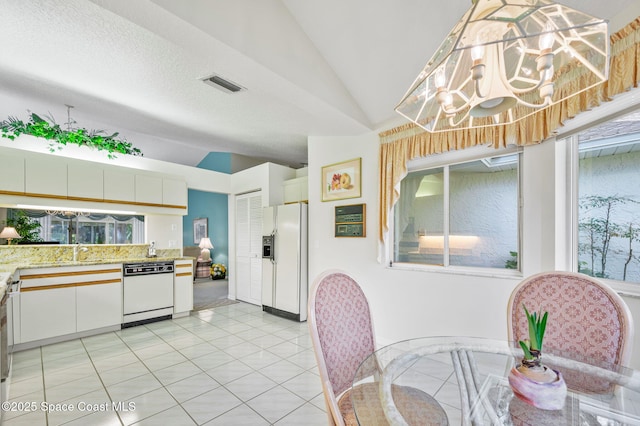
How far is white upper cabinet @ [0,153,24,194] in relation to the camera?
3.00 metres

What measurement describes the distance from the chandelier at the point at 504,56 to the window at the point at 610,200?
0.91 meters

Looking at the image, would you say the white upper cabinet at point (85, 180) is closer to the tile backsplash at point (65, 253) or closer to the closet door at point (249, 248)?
the tile backsplash at point (65, 253)

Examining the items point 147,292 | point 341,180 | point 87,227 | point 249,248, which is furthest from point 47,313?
point 341,180

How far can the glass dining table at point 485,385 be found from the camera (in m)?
1.04

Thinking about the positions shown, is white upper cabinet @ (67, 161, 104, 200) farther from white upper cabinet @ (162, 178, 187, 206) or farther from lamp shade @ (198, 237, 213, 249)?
lamp shade @ (198, 237, 213, 249)

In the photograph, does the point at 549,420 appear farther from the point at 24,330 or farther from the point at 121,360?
the point at 24,330

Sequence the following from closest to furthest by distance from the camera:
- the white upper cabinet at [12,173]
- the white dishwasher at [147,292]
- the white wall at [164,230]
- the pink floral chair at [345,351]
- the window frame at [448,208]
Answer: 1. the pink floral chair at [345,351]
2. the window frame at [448,208]
3. the white upper cabinet at [12,173]
4. the white dishwasher at [147,292]
5. the white wall at [164,230]

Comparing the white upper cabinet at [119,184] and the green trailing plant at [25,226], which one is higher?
the white upper cabinet at [119,184]

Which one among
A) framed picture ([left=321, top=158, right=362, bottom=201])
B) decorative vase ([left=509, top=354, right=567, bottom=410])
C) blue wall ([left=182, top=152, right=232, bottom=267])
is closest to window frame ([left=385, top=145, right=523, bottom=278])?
framed picture ([left=321, top=158, right=362, bottom=201])

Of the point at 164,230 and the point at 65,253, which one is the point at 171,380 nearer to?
the point at 65,253

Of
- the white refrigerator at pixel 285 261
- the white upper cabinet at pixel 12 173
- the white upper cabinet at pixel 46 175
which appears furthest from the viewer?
the white refrigerator at pixel 285 261

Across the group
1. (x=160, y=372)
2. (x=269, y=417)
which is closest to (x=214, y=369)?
(x=160, y=372)

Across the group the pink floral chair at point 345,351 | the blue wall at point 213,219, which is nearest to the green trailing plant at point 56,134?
the blue wall at point 213,219

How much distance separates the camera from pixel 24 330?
2797 millimetres
